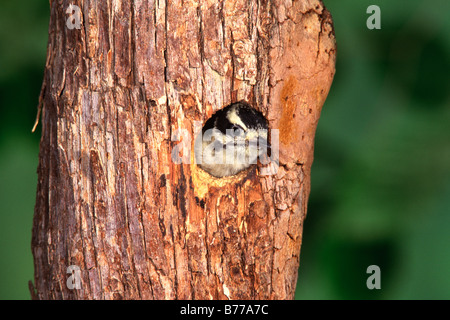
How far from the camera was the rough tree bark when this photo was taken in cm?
103

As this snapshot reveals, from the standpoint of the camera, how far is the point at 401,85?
1.83m

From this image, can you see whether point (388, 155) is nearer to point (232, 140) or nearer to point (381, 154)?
point (381, 154)

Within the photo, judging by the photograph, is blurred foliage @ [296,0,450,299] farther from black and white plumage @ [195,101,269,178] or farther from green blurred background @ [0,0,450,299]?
black and white plumage @ [195,101,269,178]

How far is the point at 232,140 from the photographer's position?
45.3 inches

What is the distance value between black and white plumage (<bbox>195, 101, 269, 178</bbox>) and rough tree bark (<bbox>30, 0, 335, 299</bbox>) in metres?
0.03

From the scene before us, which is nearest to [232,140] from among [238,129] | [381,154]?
[238,129]

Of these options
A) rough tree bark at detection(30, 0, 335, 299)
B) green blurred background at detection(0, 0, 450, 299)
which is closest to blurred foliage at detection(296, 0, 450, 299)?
green blurred background at detection(0, 0, 450, 299)

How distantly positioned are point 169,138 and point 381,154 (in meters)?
1.08

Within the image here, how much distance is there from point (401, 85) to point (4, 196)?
1.61 metres

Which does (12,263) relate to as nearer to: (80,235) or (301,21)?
(80,235)

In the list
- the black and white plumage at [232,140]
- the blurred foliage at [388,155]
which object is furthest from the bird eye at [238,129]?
the blurred foliage at [388,155]

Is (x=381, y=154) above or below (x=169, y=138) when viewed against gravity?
below

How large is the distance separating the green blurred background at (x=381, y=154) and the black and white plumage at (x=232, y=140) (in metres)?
0.79

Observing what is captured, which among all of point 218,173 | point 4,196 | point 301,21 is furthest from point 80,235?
point 4,196
